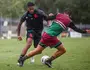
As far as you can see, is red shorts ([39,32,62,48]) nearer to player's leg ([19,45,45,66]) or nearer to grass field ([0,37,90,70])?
player's leg ([19,45,45,66])

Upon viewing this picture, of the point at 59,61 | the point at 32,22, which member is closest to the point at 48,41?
the point at 32,22

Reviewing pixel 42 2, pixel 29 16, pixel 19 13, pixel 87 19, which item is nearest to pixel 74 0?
pixel 87 19

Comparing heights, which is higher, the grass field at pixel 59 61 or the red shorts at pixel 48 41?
the red shorts at pixel 48 41

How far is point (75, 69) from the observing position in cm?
1190

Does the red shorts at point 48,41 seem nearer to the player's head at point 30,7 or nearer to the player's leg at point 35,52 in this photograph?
the player's leg at point 35,52

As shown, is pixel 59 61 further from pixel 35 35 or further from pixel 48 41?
pixel 48 41

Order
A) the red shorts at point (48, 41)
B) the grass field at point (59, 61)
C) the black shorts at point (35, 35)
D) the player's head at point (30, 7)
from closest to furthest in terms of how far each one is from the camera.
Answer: the red shorts at point (48, 41), the grass field at point (59, 61), the player's head at point (30, 7), the black shorts at point (35, 35)

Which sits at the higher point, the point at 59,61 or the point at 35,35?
the point at 35,35

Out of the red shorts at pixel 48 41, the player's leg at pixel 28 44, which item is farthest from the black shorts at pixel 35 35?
the red shorts at pixel 48 41

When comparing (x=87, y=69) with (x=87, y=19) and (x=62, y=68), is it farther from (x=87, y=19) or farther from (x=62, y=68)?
(x=87, y=19)

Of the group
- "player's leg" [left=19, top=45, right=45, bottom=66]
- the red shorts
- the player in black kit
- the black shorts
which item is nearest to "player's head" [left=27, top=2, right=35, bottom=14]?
the player in black kit

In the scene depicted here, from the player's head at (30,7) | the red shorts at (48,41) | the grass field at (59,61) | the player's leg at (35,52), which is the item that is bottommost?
the grass field at (59,61)

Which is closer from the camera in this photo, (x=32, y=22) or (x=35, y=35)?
(x=32, y=22)

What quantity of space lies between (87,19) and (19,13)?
12.1 meters
